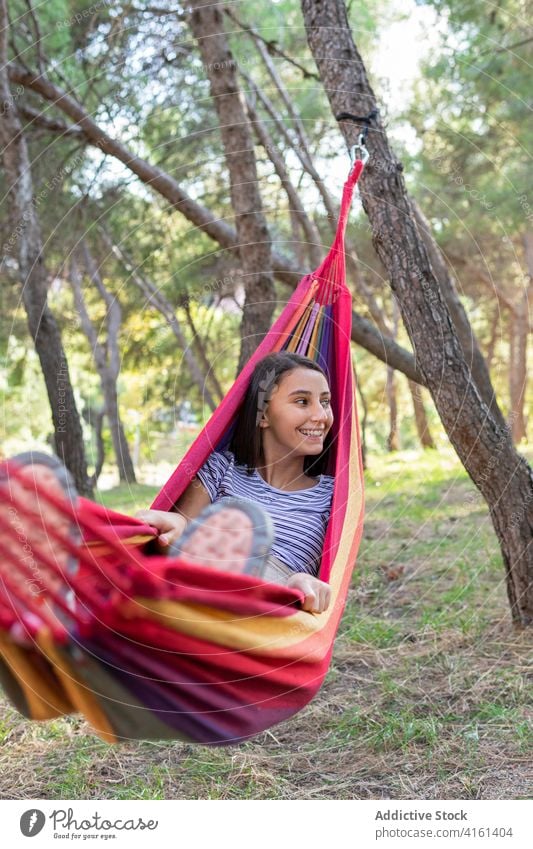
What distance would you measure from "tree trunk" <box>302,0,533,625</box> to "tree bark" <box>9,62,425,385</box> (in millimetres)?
962

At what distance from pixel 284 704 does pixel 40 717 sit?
47 cm

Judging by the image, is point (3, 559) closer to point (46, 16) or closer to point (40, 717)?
point (40, 717)

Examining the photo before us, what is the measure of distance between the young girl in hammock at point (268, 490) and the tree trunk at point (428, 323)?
0.48 meters

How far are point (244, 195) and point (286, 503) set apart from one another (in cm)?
176

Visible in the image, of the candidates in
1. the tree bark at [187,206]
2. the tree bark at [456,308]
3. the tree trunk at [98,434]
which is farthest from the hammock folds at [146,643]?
the tree trunk at [98,434]

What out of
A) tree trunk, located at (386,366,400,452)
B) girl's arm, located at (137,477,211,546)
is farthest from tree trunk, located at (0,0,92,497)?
girl's arm, located at (137,477,211,546)

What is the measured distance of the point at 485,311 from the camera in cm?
997

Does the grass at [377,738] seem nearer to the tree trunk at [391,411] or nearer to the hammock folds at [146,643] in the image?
the hammock folds at [146,643]

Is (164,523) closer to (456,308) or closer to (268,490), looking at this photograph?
(268,490)

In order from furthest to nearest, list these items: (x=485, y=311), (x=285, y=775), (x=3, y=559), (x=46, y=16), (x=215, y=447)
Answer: (x=485, y=311)
(x=46, y=16)
(x=215, y=447)
(x=285, y=775)
(x=3, y=559)

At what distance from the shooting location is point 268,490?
220 cm

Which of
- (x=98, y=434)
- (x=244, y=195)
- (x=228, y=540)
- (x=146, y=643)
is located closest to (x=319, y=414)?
(x=228, y=540)
